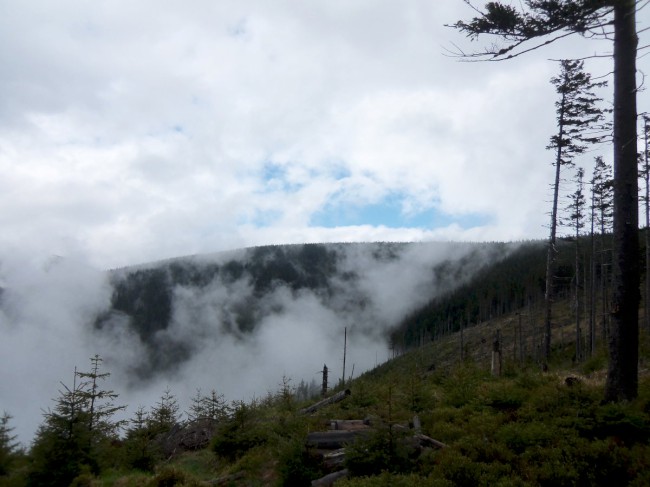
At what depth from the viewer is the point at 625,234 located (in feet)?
26.7

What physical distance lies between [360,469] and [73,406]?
7.95 meters

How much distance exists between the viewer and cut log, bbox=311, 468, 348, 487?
7742 mm

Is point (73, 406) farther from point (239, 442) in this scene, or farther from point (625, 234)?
point (625, 234)

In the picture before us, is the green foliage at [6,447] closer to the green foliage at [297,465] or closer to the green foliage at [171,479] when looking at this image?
the green foliage at [171,479]

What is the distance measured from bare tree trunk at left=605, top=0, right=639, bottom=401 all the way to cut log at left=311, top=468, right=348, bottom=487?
4.77m

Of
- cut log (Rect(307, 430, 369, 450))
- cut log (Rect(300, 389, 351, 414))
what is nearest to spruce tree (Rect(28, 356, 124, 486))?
cut log (Rect(300, 389, 351, 414))

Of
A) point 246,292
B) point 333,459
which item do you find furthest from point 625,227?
point 246,292

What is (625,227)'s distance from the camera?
26.8 ft

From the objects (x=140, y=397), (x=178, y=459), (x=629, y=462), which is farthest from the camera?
(x=140, y=397)

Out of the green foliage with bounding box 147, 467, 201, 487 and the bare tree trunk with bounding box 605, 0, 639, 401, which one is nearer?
the bare tree trunk with bounding box 605, 0, 639, 401

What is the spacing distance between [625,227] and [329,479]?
6.71 metres

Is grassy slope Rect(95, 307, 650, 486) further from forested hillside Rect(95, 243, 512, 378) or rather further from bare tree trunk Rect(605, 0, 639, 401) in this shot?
forested hillside Rect(95, 243, 512, 378)

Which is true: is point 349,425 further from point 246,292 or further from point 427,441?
point 246,292

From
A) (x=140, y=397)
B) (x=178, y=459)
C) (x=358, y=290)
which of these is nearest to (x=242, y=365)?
(x=140, y=397)
